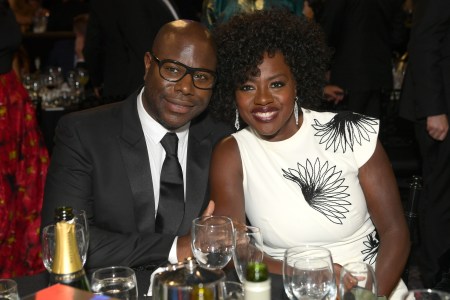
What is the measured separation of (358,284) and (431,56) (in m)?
2.19

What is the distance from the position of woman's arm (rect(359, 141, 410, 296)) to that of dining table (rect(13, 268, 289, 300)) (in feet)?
1.96

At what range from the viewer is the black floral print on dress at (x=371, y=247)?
2.34 m

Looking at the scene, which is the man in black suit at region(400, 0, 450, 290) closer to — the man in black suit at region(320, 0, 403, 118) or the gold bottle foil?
the man in black suit at region(320, 0, 403, 118)

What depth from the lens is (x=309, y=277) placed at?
140cm

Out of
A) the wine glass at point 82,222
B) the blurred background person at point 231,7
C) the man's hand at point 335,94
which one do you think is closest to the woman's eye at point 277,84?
the wine glass at point 82,222

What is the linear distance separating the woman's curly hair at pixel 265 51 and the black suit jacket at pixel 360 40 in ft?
6.95

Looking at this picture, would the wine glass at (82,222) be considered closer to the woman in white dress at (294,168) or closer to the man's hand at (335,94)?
the woman in white dress at (294,168)

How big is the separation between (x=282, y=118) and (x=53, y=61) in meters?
4.76

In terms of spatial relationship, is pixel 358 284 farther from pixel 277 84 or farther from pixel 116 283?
pixel 277 84

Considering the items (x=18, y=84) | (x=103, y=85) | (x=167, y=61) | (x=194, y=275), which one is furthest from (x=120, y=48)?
(x=194, y=275)

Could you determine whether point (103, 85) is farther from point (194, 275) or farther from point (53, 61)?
point (194, 275)

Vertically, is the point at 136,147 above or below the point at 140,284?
above

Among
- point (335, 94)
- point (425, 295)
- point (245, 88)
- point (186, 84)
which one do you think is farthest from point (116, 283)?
point (335, 94)

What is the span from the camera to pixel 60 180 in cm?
221
